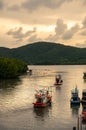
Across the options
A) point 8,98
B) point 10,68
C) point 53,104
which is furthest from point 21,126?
point 10,68

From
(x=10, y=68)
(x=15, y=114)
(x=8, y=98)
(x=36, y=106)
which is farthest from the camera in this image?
(x=10, y=68)

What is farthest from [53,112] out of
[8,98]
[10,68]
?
[10,68]

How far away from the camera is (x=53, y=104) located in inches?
4016

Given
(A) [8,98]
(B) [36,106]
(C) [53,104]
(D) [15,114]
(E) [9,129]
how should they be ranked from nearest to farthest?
(E) [9,129]
(D) [15,114]
(B) [36,106]
(C) [53,104]
(A) [8,98]

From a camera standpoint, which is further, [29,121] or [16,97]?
[16,97]

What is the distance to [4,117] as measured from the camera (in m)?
81.2

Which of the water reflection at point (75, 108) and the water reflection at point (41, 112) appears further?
the water reflection at point (75, 108)

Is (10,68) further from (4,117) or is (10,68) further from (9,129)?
(9,129)

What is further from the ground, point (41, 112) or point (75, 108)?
point (75, 108)

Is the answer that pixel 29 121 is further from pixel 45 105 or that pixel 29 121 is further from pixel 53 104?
pixel 53 104

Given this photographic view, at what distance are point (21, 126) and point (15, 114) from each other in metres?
13.4

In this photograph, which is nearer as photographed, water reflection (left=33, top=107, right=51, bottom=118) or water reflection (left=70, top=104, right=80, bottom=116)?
water reflection (left=33, top=107, right=51, bottom=118)

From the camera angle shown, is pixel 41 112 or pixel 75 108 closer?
pixel 41 112

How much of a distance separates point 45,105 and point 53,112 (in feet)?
24.4
